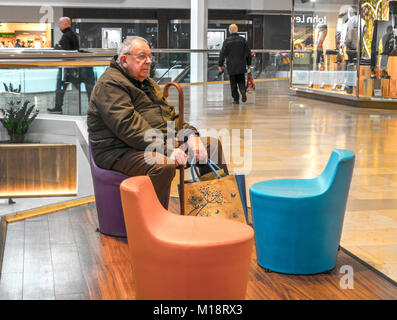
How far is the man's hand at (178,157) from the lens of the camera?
12.2 feet

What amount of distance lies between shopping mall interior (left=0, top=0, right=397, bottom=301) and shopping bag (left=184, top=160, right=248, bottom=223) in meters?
0.02

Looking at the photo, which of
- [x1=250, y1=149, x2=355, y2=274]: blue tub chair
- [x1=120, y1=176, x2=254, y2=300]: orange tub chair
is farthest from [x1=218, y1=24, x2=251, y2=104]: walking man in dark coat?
[x1=120, y1=176, x2=254, y2=300]: orange tub chair

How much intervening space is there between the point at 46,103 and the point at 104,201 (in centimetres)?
231

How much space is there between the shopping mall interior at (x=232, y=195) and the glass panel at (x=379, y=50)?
2 centimetres

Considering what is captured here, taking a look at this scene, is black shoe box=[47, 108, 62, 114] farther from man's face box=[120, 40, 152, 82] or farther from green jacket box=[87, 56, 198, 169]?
man's face box=[120, 40, 152, 82]

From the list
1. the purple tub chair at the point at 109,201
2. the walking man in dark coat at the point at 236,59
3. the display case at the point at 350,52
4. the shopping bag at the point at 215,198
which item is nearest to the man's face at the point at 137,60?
the purple tub chair at the point at 109,201

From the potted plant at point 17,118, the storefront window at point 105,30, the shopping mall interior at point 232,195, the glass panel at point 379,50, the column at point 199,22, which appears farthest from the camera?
the storefront window at point 105,30

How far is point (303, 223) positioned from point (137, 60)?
1509 millimetres

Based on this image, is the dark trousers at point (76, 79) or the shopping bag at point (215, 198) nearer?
the shopping bag at point (215, 198)

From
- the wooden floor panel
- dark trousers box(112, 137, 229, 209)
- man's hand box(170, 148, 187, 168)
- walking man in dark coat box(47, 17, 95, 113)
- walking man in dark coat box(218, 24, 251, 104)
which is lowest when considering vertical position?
the wooden floor panel

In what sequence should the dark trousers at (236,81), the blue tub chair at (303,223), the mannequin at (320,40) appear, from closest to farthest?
1. the blue tub chair at (303,223)
2. the dark trousers at (236,81)
3. the mannequin at (320,40)

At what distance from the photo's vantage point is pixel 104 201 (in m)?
4.00

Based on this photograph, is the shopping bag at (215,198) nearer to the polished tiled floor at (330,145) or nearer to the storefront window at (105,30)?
the polished tiled floor at (330,145)

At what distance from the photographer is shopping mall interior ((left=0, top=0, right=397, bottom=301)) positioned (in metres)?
2.58
